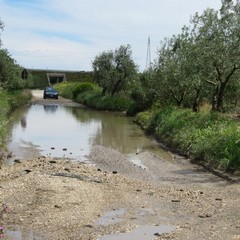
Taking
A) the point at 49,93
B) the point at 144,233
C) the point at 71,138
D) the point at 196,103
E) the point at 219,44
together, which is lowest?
the point at 71,138

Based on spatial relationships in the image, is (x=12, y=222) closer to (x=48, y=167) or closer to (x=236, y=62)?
(x=48, y=167)

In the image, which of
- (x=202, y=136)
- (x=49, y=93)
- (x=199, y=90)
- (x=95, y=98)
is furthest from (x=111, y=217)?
(x=49, y=93)

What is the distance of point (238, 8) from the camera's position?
64.0 ft

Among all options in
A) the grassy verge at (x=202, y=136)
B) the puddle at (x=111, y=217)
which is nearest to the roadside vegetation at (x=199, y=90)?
the grassy verge at (x=202, y=136)

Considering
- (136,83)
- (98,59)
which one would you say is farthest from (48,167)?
(98,59)

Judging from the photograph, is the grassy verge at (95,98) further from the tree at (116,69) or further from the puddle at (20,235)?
the puddle at (20,235)

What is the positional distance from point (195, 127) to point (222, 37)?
4402 mm

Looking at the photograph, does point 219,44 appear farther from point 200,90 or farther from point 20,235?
point 20,235

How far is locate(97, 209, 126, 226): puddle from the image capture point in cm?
928

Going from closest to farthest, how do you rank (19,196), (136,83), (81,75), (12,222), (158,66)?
(12,222)
(19,196)
(158,66)
(136,83)
(81,75)

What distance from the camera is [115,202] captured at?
10.9 metres

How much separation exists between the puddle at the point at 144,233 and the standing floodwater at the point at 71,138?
32.3 ft

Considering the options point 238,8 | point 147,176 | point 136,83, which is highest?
point 238,8

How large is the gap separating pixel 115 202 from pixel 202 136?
28.3ft
